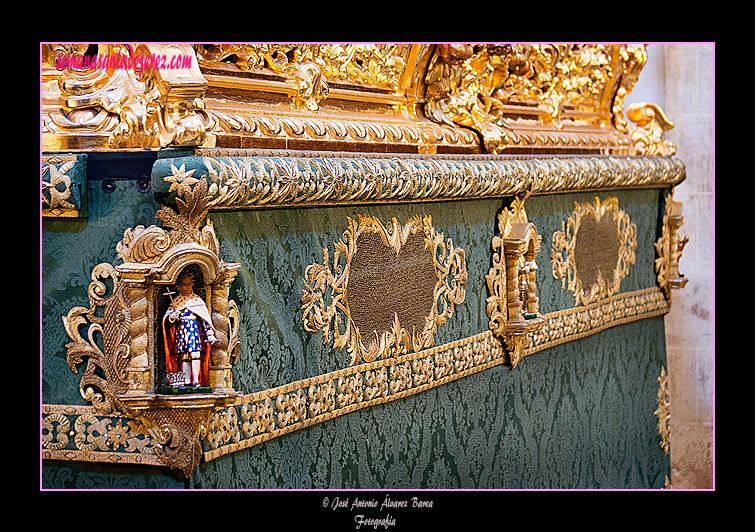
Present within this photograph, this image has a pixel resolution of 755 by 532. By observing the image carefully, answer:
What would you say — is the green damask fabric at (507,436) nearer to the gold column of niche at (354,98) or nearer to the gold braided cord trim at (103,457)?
the gold braided cord trim at (103,457)

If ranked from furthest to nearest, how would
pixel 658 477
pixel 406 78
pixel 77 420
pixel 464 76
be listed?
1. pixel 658 477
2. pixel 464 76
3. pixel 406 78
4. pixel 77 420

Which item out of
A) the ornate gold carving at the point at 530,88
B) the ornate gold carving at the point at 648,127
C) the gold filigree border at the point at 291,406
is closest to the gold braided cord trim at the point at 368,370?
the gold filigree border at the point at 291,406

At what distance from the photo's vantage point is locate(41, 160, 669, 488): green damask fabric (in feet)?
8.43

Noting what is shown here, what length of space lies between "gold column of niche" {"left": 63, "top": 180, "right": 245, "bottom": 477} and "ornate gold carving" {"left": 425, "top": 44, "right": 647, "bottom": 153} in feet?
6.58

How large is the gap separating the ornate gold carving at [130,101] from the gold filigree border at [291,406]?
0.75 meters

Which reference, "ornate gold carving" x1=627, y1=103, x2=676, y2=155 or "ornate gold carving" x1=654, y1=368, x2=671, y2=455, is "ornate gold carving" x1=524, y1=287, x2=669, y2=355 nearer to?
"ornate gold carving" x1=654, y1=368, x2=671, y2=455

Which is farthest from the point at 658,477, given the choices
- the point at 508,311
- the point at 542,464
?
the point at 508,311

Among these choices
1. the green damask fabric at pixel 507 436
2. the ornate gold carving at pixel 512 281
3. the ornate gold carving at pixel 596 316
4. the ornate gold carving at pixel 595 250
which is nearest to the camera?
the green damask fabric at pixel 507 436

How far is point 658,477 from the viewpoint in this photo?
6.20 m

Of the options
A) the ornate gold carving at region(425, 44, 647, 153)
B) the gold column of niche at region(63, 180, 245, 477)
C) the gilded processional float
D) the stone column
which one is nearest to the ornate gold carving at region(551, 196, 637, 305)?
the gilded processional float

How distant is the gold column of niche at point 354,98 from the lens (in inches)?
102

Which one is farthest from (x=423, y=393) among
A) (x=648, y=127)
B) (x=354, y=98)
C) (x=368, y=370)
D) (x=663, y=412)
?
(x=648, y=127)
